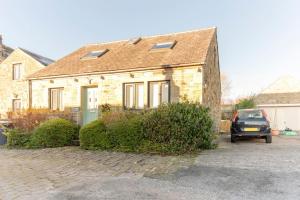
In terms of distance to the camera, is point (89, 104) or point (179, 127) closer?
point (179, 127)

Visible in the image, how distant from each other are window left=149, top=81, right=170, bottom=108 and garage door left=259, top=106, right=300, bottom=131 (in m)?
15.5

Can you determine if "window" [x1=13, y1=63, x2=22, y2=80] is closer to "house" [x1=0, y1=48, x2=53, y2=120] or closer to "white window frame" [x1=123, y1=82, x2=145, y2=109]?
"house" [x1=0, y1=48, x2=53, y2=120]

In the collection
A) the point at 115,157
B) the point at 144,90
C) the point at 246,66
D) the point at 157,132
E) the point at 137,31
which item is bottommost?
the point at 115,157

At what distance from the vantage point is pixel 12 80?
2205 cm

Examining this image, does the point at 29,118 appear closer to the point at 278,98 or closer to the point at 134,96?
the point at 134,96

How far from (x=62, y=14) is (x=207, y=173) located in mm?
15642

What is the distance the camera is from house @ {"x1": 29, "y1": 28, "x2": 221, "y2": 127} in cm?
1184

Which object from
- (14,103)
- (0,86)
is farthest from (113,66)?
(0,86)

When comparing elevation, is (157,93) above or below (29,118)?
above

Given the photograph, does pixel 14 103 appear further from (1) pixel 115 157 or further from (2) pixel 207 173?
(2) pixel 207 173

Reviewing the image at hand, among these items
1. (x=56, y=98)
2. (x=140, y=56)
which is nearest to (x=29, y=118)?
(x=56, y=98)

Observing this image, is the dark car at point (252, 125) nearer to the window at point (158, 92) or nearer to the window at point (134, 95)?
the window at point (158, 92)

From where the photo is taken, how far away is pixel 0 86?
2278cm

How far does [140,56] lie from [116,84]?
224 cm
